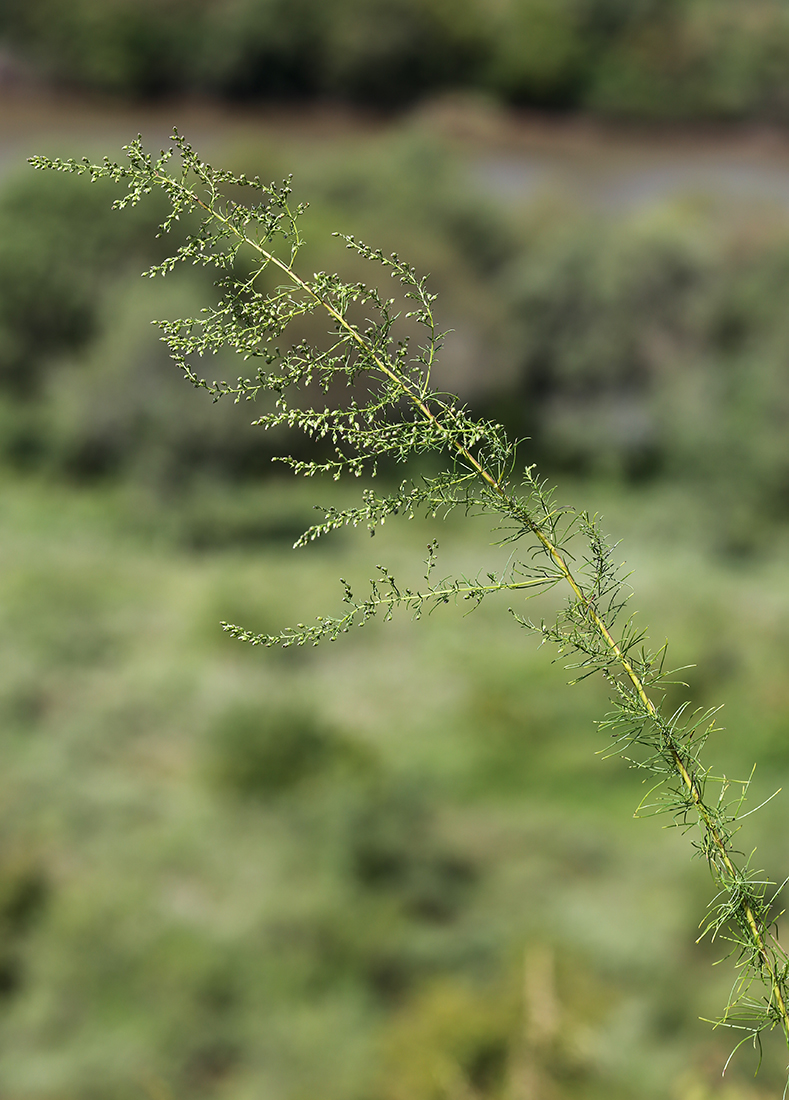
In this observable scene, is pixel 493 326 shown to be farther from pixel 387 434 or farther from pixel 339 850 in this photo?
pixel 387 434

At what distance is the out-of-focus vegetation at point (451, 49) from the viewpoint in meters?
34.7

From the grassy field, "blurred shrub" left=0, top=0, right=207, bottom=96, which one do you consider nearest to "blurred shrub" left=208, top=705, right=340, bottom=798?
the grassy field

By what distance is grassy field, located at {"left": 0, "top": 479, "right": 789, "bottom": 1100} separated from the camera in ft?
30.7

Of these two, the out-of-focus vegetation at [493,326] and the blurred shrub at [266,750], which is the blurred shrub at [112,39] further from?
the blurred shrub at [266,750]

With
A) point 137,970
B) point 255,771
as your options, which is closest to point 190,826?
point 255,771

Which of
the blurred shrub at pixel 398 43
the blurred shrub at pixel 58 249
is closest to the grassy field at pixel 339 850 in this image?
the blurred shrub at pixel 58 249

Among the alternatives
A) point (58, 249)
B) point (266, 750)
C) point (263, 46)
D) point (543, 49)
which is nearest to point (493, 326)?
point (543, 49)

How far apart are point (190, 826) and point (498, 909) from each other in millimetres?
4169

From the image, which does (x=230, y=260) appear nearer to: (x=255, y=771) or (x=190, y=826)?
(x=190, y=826)

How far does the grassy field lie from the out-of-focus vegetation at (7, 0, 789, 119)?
60.1 feet

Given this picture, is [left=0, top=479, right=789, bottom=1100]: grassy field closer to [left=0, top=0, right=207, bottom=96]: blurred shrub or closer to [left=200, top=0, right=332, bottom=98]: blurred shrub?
[left=0, top=0, right=207, bottom=96]: blurred shrub

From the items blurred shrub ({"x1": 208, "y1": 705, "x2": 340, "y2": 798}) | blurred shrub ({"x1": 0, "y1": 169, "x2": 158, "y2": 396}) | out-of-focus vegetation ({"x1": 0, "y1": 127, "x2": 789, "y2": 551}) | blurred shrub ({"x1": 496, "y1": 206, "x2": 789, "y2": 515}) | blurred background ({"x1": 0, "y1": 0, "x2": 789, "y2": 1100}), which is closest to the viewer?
blurred background ({"x1": 0, "y1": 0, "x2": 789, "y2": 1100})

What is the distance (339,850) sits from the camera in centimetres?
1347

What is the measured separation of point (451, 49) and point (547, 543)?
40816 millimetres
